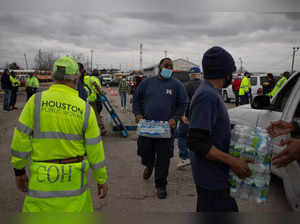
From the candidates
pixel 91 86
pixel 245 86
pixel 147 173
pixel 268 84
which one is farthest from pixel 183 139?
pixel 245 86

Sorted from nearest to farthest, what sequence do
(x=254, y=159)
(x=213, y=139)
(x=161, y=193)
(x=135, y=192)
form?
(x=254, y=159)
(x=213, y=139)
(x=161, y=193)
(x=135, y=192)

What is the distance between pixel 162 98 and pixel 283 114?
174 cm

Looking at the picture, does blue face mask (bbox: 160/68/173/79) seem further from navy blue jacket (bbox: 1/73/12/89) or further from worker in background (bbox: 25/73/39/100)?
worker in background (bbox: 25/73/39/100)

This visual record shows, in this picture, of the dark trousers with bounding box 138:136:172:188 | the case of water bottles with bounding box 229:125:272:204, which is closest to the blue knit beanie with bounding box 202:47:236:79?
the case of water bottles with bounding box 229:125:272:204

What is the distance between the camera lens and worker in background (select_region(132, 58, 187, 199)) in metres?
4.14

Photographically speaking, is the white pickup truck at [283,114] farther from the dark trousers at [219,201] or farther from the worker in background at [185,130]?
the dark trousers at [219,201]

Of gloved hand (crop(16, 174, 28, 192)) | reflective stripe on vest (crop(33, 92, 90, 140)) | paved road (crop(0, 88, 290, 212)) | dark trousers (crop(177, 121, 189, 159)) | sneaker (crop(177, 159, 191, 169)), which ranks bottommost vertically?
paved road (crop(0, 88, 290, 212))

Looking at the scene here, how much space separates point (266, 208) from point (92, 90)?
18.9 feet

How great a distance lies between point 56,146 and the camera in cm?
207

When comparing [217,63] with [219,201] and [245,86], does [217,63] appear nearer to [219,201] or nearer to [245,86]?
[219,201]

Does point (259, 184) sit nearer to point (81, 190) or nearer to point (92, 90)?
point (81, 190)

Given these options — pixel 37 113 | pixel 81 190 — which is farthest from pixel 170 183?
pixel 37 113

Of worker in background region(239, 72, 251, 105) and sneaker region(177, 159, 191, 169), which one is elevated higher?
worker in background region(239, 72, 251, 105)

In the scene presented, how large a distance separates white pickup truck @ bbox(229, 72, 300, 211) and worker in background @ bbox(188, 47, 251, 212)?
1194 mm
